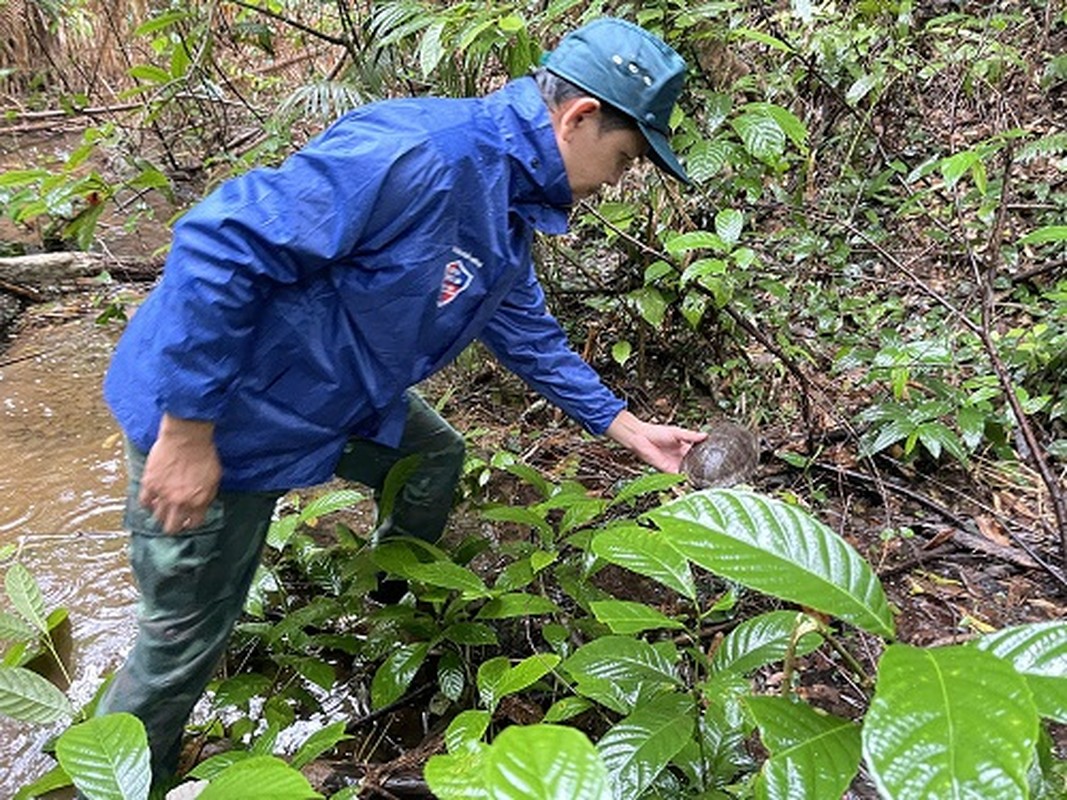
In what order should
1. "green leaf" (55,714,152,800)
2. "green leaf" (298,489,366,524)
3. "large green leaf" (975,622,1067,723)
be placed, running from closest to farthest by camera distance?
"large green leaf" (975,622,1067,723) < "green leaf" (55,714,152,800) < "green leaf" (298,489,366,524)

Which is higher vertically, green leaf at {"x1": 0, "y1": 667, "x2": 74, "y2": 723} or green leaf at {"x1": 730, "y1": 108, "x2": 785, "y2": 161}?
green leaf at {"x1": 730, "y1": 108, "x2": 785, "y2": 161}

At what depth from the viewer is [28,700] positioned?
1.59 meters

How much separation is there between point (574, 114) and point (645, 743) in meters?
1.13

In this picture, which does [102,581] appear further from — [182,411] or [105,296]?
[105,296]

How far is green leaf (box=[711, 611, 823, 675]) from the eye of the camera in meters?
1.38

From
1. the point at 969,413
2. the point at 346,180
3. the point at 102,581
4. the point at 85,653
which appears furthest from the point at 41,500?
the point at 969,413

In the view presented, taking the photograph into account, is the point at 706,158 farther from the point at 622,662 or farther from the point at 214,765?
the point at 214,765

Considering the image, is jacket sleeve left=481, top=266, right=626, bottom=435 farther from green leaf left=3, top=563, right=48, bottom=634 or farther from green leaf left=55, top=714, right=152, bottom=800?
green leaf left=55, top=714, right=152, bottom=800

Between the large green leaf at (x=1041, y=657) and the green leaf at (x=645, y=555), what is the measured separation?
1.50ft

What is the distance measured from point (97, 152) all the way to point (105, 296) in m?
3.76

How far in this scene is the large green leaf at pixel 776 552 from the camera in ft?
2.39

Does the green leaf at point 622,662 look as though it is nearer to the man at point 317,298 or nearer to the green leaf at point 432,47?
the man at point 317,298

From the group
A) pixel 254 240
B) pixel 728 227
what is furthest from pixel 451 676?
pixel 728 227

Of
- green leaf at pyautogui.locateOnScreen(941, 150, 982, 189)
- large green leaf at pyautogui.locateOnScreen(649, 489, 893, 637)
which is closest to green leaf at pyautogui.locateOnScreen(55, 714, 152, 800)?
large green leaf at pyautogui.locateOnScreen(649, 489, 893, 637)
